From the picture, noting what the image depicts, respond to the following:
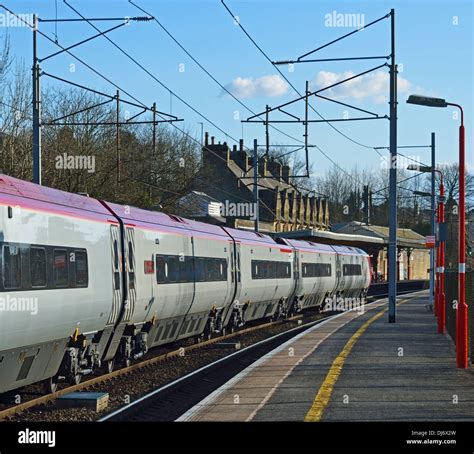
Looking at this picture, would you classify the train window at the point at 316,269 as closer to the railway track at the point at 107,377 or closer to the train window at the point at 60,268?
the railway track at the point at 107,377

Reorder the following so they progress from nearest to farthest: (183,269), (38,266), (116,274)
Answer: (38,266) < (116,274) < (183,269)

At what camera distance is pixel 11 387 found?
42.6 feet

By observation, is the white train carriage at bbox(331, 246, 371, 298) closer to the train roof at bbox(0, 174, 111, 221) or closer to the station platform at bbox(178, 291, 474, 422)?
the station platform at bbox(178, 291, 474, 422)

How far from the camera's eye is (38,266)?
13211 millimetres

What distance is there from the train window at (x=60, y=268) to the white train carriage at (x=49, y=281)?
0.05 feet

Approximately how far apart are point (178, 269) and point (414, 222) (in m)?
101

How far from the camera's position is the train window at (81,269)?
14994 mm

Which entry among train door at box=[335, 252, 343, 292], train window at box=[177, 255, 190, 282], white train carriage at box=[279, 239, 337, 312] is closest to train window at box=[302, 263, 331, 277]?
white train carriage at box=[279, 239, 337, 312]

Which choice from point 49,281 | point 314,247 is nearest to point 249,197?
point 314,247

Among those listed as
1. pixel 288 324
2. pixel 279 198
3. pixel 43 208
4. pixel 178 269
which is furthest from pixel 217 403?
pixel 279 198

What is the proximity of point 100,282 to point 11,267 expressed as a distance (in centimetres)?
409

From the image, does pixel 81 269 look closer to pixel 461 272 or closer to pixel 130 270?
pixel 130 270

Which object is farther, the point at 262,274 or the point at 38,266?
the point at 262,274
